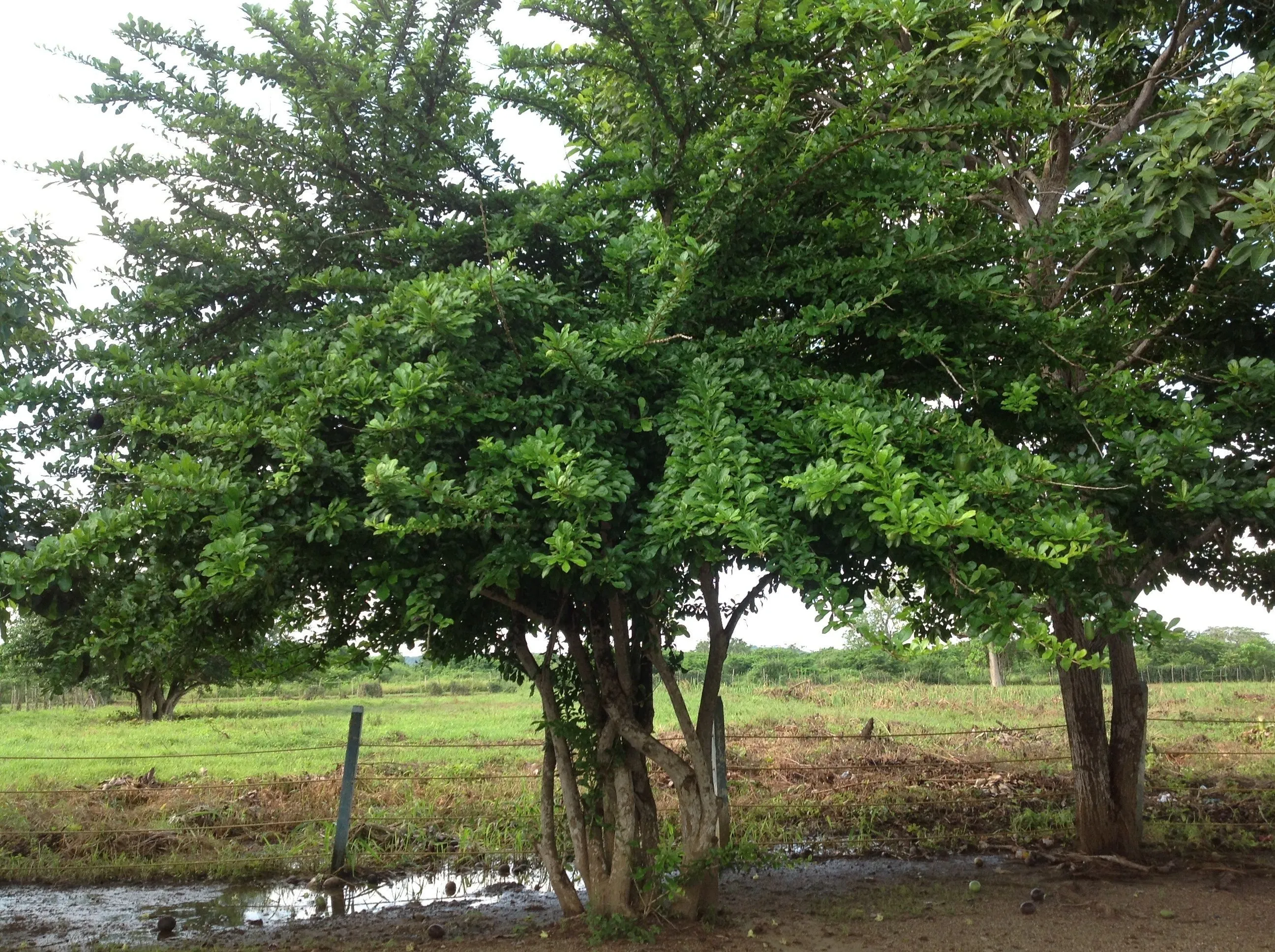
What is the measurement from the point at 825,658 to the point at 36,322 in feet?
93.2

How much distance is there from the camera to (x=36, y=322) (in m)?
5.60

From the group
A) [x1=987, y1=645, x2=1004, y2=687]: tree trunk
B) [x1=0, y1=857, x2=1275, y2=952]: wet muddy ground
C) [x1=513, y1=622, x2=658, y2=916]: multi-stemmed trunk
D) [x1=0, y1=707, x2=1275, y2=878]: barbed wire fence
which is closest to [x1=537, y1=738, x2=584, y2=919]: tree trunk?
[x1=513, y1=622, x2=658, y2=916]: multi-stemmed trunk

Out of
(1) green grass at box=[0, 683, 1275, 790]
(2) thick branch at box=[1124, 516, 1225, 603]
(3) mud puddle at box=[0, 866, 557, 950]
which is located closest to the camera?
→ (3) mud puddle at box=[0, 866, 557, 950]

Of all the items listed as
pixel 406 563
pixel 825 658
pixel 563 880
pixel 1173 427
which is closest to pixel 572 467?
pixel 406 563

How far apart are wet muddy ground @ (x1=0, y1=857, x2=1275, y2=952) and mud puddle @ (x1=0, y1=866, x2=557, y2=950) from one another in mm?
18

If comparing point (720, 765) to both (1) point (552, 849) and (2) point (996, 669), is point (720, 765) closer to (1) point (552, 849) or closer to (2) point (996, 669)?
(1) point (552, 849)


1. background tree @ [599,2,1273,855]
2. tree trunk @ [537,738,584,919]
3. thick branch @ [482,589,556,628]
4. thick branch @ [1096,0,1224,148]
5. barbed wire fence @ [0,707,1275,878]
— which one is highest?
thick branch @ [1096,0,1224,148]

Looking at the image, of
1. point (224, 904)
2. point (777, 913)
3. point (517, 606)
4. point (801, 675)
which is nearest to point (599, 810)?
point (777, 913)

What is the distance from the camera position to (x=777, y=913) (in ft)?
21.4

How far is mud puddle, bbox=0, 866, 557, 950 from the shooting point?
657 centimetres

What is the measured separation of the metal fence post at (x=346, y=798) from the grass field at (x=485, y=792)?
48cm

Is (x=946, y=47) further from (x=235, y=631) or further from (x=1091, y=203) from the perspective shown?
(x=235, y=631)

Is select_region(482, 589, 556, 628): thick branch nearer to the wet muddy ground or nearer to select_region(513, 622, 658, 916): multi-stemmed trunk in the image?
select_region(513, 622, 658, 916): multi-stemmed trunk

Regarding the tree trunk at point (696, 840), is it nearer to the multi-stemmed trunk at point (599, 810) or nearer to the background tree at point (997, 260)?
the multi-stemmed trunk at point (599, 810)
